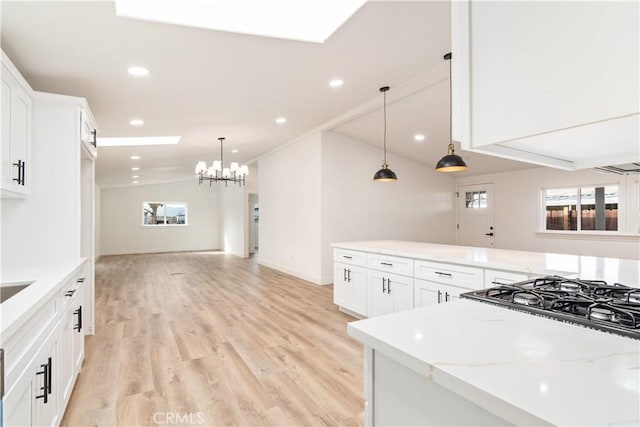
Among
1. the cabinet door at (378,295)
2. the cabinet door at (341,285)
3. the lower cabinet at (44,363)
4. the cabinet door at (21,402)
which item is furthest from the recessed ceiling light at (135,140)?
the cabinet door at (21,402)

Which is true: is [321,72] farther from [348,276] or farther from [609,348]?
[609,348]

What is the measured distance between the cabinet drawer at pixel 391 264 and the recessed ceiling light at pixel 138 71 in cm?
284

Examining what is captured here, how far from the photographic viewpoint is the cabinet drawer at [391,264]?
3208 millimetres

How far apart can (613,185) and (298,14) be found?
21.2 feet

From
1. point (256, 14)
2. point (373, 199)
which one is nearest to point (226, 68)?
point (256, 14)

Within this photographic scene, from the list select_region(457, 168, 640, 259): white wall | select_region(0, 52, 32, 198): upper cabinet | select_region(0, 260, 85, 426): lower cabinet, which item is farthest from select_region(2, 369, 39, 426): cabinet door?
select_region(457, 168, 640, 259): white wall

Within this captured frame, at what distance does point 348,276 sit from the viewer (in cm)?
400

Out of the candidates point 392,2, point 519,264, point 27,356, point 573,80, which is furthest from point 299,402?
point 392,2

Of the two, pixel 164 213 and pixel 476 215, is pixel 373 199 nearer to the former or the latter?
pixel 476 215

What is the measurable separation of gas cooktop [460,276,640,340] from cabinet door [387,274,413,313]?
167cm

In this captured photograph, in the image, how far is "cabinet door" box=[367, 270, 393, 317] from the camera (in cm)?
345

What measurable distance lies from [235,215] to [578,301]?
1057 cm

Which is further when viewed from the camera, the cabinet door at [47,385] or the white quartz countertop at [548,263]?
the white quartz countertop at [548,263]

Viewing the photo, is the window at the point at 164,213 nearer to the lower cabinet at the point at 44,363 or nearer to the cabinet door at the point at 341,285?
the cabinet door at the point at 341,285
